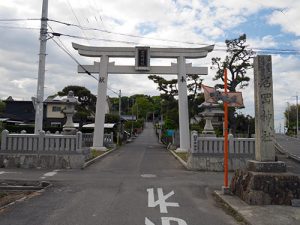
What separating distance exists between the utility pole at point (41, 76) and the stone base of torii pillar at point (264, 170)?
10972 millimetres

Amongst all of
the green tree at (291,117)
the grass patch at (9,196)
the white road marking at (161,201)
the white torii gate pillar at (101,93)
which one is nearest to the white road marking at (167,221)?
the white road marking at (161,201)

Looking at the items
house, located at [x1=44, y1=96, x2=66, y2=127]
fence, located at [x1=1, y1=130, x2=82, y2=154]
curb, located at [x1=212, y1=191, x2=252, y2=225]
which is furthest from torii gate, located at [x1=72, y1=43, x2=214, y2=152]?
house, located at [x1=44, y1=96, x2=66, y2=127]

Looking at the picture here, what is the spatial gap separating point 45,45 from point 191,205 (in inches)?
496

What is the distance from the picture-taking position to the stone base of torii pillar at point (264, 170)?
8703 millimetres

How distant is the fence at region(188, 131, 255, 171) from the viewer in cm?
1741

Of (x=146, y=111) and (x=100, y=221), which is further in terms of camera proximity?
(x=146, y=111)

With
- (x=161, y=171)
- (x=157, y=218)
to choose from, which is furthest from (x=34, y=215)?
(x=161, y=171)

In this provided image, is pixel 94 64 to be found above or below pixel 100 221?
above

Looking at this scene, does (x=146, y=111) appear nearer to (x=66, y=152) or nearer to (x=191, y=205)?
(x=66, y=152)

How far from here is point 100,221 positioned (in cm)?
712

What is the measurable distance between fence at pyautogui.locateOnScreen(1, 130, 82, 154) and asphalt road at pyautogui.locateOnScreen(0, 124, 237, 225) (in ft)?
7.91

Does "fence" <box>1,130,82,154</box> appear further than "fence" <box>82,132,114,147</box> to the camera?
No

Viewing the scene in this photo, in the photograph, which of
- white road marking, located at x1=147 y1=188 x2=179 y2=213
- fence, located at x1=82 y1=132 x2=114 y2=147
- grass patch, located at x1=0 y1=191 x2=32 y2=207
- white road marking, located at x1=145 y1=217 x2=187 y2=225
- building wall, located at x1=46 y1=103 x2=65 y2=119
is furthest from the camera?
building wall, located at x1=46 y1=103 x2=65 y2=119

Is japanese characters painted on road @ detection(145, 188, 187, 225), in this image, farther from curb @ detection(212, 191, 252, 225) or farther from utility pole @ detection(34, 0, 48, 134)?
utility pole @ detection(34, 0, 48, 134)
